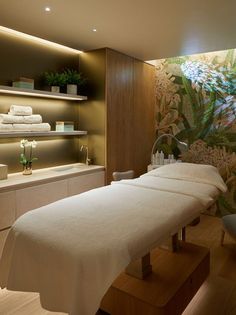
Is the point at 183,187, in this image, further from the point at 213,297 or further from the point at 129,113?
the point at 129,113

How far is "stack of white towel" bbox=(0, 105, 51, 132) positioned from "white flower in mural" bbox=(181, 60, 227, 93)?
219 centimetres

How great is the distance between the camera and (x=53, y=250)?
1242 mm

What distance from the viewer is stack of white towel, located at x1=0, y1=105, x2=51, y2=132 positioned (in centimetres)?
264

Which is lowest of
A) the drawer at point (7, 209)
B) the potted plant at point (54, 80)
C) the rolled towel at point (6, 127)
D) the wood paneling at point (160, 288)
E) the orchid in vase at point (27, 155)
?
the wood paneling at point (160, 288)

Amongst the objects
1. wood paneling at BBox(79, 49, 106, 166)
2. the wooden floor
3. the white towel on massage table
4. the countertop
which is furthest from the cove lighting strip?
the wooden floor

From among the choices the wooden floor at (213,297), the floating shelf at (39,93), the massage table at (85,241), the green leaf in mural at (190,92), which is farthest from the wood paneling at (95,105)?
the wooden floor at (213,297)

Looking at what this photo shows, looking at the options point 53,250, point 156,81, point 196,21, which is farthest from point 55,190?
point 156,81

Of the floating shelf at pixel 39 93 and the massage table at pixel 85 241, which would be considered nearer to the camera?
the massage table at pixel 85 241

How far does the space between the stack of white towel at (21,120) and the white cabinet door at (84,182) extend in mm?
653

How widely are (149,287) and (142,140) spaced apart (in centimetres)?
254

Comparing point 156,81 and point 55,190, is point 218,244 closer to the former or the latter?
point 55,190

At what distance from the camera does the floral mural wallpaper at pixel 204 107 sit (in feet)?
12.1

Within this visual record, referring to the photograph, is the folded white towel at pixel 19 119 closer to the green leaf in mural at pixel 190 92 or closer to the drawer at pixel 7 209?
the drawer at pixel 7 209

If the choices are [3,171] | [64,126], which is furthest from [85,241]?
[64,126]
